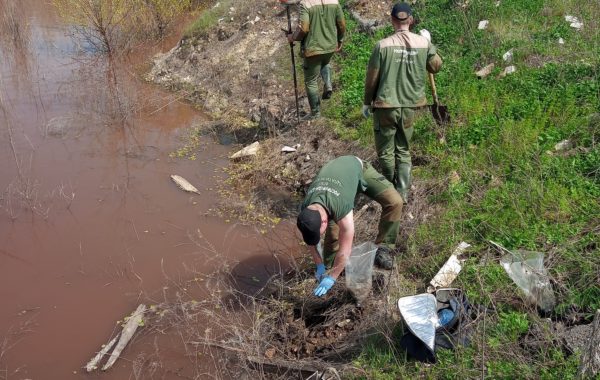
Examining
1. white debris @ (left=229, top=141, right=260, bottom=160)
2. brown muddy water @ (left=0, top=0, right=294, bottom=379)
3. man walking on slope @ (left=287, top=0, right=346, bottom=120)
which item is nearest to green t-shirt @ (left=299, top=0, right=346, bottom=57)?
man walking on slope @ (left=287, top=0, right=346, bottom=120)

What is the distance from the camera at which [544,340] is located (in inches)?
113

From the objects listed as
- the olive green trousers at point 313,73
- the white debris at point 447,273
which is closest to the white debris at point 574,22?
the olive green trousers at point 313,73

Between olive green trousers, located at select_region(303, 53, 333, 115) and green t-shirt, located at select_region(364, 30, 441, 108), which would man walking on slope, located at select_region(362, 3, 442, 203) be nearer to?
green t-shirt, located at select_region(364, 30, 441, 108)

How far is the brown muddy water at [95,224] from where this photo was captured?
4.18 metres

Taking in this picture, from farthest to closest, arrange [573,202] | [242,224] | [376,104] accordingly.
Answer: [242,224]
[376,104]
[573,202]

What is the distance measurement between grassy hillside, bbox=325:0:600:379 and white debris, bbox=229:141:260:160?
1.02 metres

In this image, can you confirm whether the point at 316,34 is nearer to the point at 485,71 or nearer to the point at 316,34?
the point at 316,34

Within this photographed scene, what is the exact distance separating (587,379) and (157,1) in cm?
1073

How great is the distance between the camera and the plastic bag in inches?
144

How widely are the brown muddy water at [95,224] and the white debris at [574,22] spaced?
447 cm

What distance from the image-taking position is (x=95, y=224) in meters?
5.49

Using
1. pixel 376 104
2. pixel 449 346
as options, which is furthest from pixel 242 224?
pixel 449 346

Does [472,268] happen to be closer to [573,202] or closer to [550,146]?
[573,202]

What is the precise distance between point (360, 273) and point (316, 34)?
3600 mm
